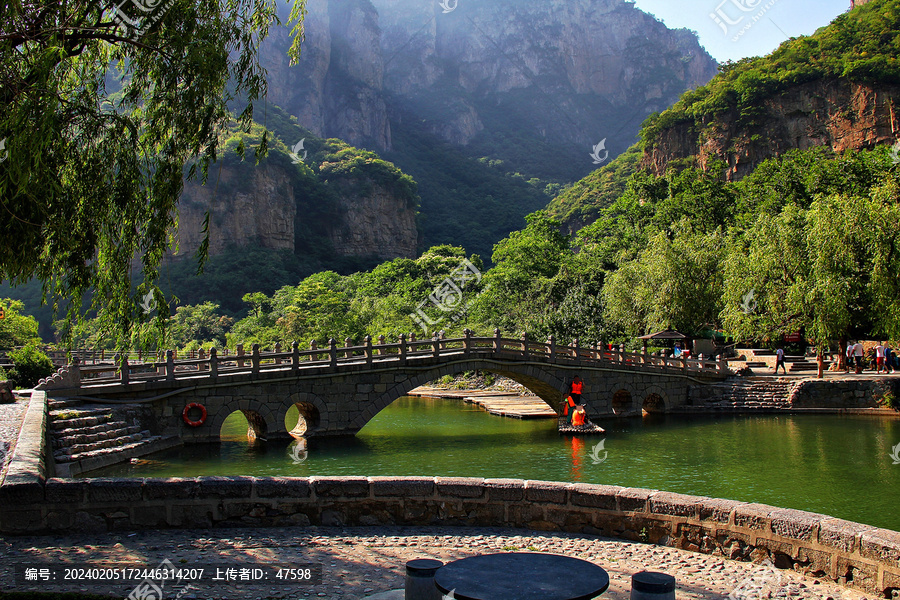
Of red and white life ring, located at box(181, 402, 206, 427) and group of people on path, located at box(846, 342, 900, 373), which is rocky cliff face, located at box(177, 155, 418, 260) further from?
group of people on path, located at box(846, 342, 900, 373)

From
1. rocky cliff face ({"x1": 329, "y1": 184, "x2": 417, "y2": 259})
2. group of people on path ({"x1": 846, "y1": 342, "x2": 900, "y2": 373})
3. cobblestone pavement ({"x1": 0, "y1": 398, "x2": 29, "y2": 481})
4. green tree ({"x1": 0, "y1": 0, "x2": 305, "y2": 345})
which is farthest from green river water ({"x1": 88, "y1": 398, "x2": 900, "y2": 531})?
rocky cliff face ({"x1": 329, "y1": 184, "x2": 417, "y2": 259})

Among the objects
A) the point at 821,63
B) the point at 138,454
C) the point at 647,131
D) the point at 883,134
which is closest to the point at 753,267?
the point at 138,454

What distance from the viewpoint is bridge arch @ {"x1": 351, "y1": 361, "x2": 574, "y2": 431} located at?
75.0ft

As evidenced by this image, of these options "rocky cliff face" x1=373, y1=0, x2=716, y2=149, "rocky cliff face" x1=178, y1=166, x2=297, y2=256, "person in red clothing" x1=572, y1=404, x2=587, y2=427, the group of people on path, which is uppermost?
"rocky cliff face" x1=373, y1=0, x2=716, y2=149

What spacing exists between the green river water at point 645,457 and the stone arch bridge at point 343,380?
0.97 meters

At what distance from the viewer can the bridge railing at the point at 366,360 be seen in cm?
1989

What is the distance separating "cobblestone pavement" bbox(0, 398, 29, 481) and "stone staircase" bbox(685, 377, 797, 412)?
24.0m

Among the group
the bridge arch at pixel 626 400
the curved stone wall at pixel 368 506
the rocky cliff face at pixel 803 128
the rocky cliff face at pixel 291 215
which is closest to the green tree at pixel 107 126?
the curved stone wall at pixel 368 506

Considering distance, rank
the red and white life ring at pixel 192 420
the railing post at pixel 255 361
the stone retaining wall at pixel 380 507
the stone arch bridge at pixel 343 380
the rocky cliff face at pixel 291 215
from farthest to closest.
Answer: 1. the rocky cliff face at pixel 291 215
2. the railing post at pixel 255 361
3. the red and white life ring at pixel 192 420
4. the stone arch bridge at pixel 343 380
5. the stone retaining wall at pixel 380 507

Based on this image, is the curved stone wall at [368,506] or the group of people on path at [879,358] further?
Answer: the group of people on path at [879,358]

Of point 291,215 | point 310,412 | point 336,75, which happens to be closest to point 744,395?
point 310,412

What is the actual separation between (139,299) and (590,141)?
138826 mm

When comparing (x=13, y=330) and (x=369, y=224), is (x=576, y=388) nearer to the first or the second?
(x=13, y=330)

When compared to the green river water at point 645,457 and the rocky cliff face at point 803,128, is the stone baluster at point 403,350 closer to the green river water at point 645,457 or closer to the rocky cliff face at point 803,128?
the green river water at point 645,457
